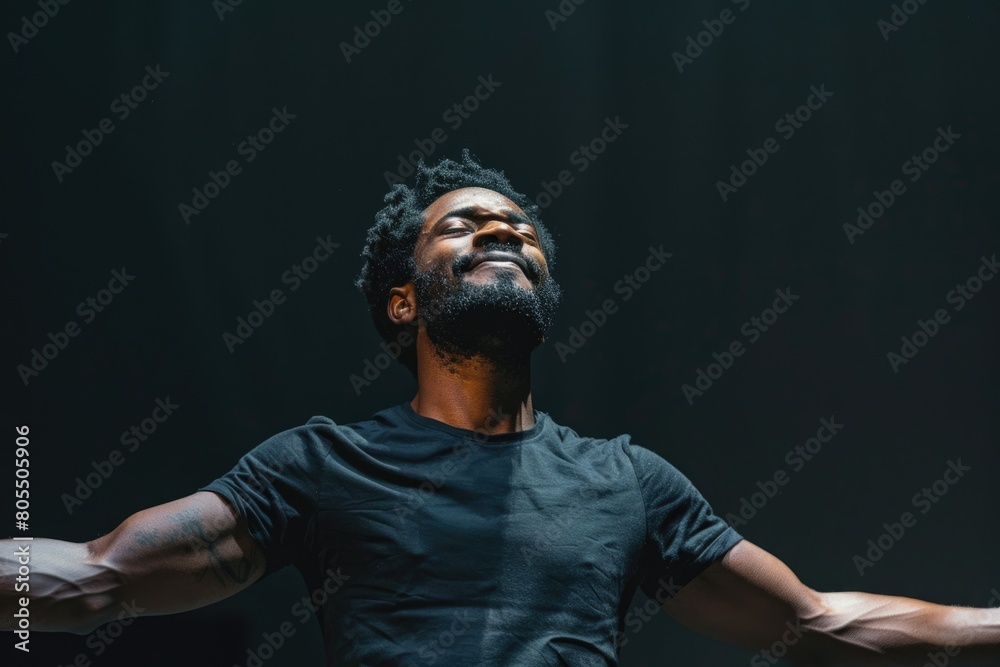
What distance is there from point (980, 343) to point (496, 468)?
138 cm

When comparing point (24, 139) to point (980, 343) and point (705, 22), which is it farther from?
point (980, 343)

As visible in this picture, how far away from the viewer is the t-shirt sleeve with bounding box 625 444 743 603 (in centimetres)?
185

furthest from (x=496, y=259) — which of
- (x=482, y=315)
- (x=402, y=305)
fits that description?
(x=402, y=305)

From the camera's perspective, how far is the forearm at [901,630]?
1850 millimetres

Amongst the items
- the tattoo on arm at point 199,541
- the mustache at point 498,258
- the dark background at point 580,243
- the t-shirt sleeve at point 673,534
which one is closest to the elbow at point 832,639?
the t-shirt sleeve at point 673,534

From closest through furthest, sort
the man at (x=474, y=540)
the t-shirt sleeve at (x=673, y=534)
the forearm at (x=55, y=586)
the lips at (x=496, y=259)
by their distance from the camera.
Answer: the forearm at (x=55, y=586) → the man at (x=474, y=540) → the t-shirt sleeve at (x=673, y=534) → the lips at (x=496, y=259)

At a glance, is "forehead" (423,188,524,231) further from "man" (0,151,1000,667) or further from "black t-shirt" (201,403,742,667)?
"black t-shirt" (201,403,742,667)

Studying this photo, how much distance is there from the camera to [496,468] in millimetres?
1805

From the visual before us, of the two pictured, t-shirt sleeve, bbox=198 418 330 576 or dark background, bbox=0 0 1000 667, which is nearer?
t-shirt sleeve, bbox=198 418 330 576

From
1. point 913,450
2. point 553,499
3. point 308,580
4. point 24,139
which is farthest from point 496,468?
point 24,139

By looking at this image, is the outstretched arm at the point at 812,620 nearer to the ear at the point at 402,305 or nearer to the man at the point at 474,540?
the man at the point at 474,540

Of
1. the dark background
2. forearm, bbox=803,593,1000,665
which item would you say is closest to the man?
forearm, bbox=803,593,1000,665

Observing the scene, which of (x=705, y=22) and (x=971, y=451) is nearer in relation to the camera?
(x=971, y=451)

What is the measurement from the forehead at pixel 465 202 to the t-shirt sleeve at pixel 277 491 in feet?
2.00
